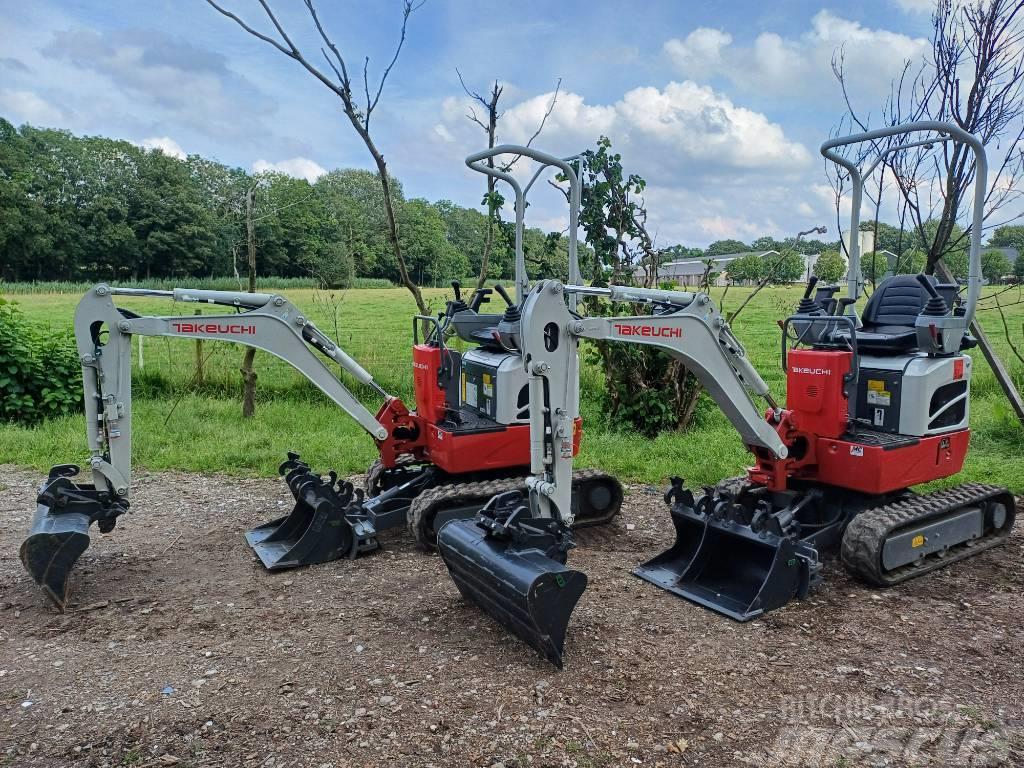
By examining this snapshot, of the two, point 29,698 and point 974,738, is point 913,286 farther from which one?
point 29,698

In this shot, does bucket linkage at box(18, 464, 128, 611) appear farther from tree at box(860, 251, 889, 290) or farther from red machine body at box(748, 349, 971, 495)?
tree at box(860, 251, 889, 290)

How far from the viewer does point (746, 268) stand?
11109 mm

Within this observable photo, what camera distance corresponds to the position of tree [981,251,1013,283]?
36.1 feet

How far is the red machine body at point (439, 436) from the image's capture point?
648 centimetres

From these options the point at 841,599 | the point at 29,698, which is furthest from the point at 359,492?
the point at 841,599

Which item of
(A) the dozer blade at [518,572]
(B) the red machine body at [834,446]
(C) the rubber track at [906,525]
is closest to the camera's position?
(A) the dozer blade at [518,572]

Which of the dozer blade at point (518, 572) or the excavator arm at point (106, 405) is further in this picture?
the excavator arm at point (106, 405)

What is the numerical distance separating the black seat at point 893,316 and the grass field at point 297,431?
254 centimetres

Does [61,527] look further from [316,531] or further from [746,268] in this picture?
[746,268]

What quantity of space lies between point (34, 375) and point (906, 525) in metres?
11.4

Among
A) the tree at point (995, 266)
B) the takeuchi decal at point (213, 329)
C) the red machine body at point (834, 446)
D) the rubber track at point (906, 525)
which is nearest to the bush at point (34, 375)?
the takeuchi decal at point (213, 329)

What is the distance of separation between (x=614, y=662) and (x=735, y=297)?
951 centimetres

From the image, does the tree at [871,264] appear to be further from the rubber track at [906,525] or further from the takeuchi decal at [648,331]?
the takeuchi decal at [648,331]

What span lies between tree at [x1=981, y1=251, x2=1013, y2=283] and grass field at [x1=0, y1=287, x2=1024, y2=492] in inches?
60.6
